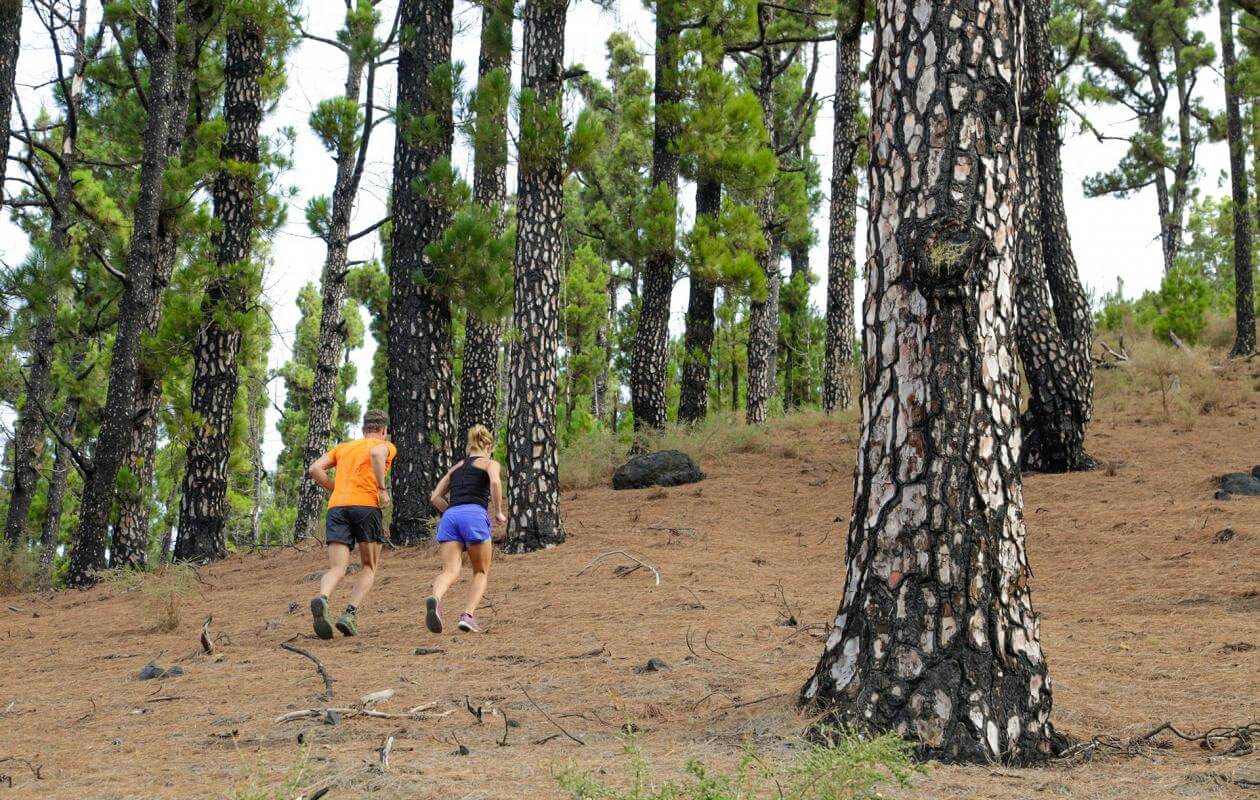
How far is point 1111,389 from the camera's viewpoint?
52.2 feet

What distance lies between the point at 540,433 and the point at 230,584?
4140 mm

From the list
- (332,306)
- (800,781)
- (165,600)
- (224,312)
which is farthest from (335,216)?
(800,781)

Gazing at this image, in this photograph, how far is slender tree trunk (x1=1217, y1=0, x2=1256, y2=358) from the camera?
57.5 ft

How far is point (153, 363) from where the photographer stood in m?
13.9

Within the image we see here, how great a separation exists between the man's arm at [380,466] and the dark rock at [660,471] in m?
5.71

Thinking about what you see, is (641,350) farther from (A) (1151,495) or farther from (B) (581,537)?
(A) (1151,495)

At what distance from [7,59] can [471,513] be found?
7543mm

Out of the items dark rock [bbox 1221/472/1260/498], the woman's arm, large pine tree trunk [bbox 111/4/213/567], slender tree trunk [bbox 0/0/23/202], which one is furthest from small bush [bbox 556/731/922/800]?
large pine tree trunk [bbox 111/4/213/567]

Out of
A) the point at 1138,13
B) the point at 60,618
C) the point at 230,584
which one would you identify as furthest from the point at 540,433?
the point at 1138,13

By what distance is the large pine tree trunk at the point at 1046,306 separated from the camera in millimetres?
11273

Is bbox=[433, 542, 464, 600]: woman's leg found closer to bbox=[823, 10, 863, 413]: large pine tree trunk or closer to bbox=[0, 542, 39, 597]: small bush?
bbox=[0, 542, 39, 597]: small bush

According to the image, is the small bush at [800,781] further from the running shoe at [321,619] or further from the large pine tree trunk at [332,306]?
the large pine tree trunk at [332,306]

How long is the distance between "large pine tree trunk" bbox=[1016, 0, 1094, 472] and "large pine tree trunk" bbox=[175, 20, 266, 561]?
10160 millimetres

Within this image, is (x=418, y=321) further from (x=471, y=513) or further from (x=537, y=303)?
(x=471, y=513)
